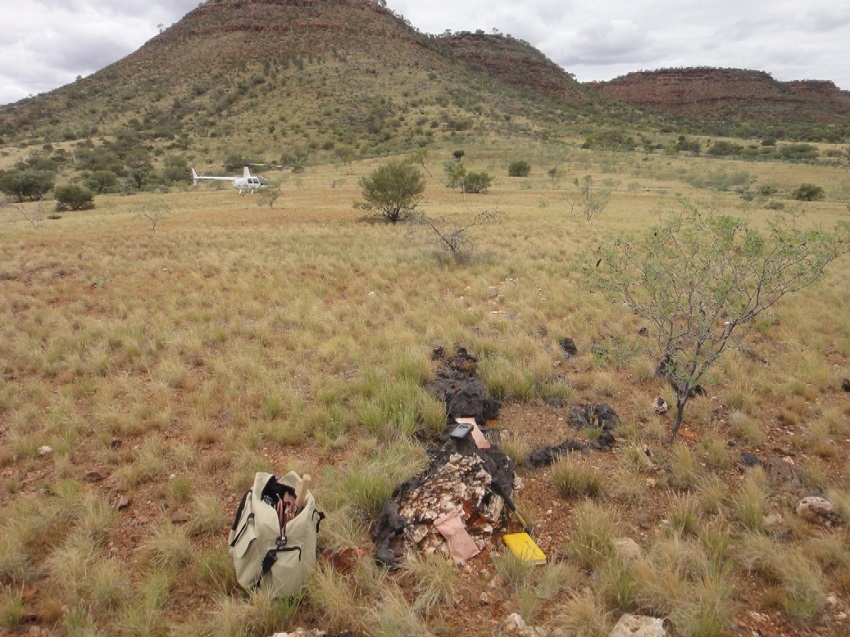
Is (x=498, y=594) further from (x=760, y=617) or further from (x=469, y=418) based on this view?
(x=469, y=418)

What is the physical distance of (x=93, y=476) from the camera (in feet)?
13.4

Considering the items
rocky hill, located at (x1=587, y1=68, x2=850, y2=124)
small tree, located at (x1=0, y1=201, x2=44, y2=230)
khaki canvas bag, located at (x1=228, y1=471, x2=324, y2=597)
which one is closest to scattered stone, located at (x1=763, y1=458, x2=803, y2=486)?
khaki canvas bag, located at (x1=228, y1=471, x2=324, y2=597)

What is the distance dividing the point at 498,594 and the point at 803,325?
7.50 m

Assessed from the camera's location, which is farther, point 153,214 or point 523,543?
point 153,214

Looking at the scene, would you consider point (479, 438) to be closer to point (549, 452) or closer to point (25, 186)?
point (549, 452)

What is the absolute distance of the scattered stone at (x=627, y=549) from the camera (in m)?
3.09

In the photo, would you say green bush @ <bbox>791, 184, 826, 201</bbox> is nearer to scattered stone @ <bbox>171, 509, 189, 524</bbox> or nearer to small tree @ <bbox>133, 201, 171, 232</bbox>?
small tree @ <bbox>133, 201, 171, 232</bbox>

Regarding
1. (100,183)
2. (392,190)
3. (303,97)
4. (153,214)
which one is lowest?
(153,214)

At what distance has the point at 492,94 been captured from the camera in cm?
6694

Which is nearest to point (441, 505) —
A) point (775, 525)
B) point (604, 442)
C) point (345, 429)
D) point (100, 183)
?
point (345, 429)

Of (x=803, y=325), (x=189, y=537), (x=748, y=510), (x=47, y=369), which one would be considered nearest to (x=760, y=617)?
(x=748, y=510)

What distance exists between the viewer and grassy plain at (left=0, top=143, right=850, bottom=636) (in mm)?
2832

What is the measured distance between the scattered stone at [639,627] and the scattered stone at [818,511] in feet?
5.91

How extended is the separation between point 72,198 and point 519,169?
2871cm
